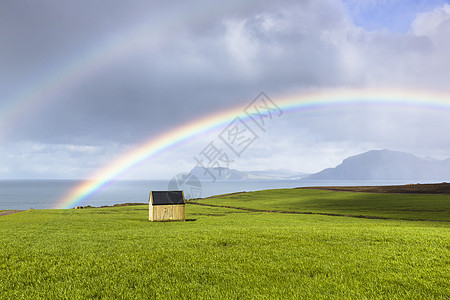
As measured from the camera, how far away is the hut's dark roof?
38375 mm

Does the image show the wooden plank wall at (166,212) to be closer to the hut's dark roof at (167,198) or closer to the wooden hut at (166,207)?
the wooden hut at (166,207)

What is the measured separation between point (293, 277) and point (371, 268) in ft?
11.4

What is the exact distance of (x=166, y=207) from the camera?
38.3 m

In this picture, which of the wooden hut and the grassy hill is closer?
the wooden hut

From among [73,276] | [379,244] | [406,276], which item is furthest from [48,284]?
[379,244]

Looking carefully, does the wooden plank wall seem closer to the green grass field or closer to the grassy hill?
the green grass field

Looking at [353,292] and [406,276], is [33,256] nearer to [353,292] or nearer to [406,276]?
[353,292]

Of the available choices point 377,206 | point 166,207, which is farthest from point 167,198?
point 377,206

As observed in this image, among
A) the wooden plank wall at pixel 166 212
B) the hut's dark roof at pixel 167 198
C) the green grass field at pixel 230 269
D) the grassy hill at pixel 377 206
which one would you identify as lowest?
the grassy hill at pixel 377 206

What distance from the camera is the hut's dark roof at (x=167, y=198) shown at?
126ft

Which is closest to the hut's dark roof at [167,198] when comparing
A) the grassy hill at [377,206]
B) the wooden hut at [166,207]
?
the wooden hut at [166,207]

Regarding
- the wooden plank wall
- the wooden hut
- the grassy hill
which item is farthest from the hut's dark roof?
the grassy hill

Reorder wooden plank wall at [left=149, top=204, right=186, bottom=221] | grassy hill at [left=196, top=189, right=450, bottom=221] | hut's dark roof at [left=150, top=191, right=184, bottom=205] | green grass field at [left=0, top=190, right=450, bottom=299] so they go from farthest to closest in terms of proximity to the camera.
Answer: grassy hill at [left=196, top=189, right=450, bottom=221], hut's dark roof at [left=150, top=191, right=184, bottom=205], wooden plank wall at [left=149, top=204, right=186, bottom=221], green grass field at [left=0, top=190, right=450, bottom=299]

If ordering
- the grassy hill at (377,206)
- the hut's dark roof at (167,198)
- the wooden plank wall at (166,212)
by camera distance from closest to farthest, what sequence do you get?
the wooden plank wall at (166,212) → the hut's dark roof at (167,198) → the grassy hill at (377,206)
